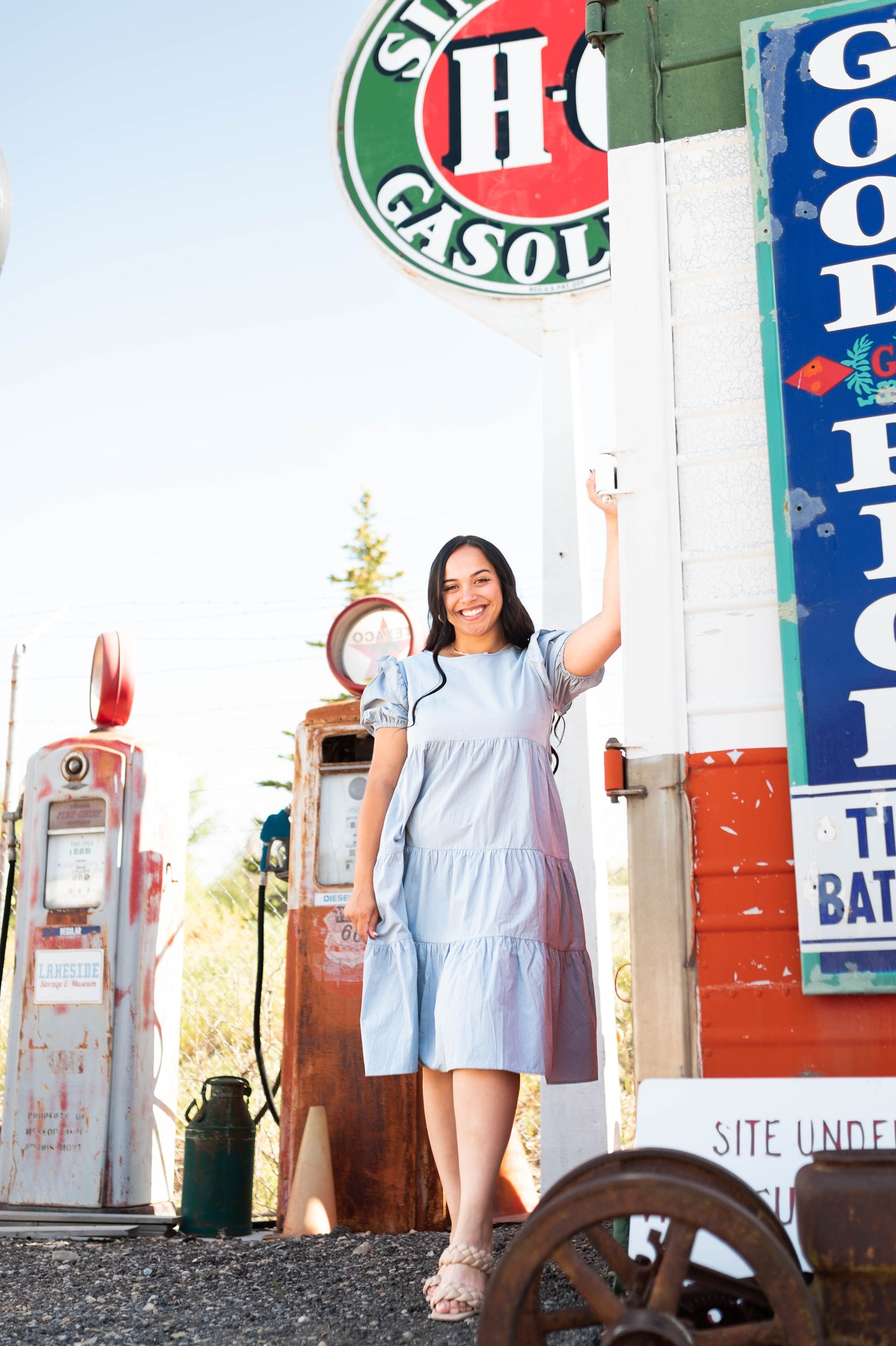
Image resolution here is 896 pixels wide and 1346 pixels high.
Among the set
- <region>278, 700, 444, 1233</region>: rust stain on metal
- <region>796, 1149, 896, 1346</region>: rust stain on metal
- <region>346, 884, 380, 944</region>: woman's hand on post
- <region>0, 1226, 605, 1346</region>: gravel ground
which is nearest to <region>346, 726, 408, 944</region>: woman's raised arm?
<region>346, 884, 380, 944</region>: woman's hand on post

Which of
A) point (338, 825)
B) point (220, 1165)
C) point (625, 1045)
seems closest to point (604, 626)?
point (338, 825)

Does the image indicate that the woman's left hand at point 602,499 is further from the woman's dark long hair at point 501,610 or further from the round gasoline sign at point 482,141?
the round gasoline sign at point 482,141

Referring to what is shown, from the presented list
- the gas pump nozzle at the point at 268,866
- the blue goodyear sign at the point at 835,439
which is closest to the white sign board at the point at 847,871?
the blue goodyear sign at the point at 835,439

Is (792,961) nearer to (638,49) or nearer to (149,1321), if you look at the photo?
(149,1321)

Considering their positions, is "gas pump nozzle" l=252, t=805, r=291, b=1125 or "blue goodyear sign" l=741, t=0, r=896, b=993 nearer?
"blue goodyear sign" l=741, t=0, r=896, b=993

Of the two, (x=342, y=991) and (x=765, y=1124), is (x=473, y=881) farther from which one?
(x=342, y=991)

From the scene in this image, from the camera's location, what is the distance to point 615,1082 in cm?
452

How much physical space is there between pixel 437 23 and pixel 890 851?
168 inches

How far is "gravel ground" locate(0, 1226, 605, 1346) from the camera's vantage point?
2963 millimetres

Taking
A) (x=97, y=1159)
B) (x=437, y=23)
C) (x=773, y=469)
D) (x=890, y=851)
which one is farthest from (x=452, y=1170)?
(x=437, y=23)

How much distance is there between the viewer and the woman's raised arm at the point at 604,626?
314 centimetres

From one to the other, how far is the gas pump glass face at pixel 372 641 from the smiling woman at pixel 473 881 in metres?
1.42

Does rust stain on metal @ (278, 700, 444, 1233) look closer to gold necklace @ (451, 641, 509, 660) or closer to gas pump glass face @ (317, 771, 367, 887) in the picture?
gas pump glass face @ (317, 771, 367, 887)

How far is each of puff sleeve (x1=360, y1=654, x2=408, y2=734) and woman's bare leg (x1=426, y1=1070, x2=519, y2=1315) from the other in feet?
3.08
